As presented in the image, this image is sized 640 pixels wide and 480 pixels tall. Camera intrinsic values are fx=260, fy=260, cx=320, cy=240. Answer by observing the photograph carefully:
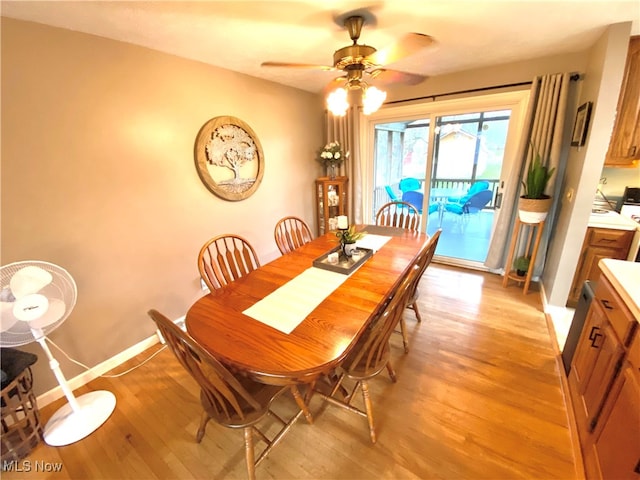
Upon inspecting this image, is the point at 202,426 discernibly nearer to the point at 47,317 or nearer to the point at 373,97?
the point at 47,317

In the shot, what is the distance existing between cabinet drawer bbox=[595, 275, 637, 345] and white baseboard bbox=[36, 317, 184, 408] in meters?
2.85

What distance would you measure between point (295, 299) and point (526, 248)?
2729 mm

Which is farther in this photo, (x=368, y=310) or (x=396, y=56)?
(x=396, y=56)

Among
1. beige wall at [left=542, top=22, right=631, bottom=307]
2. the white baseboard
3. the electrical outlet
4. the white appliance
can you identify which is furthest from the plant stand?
the white baseboard

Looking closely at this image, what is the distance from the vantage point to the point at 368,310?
1248 millimetres

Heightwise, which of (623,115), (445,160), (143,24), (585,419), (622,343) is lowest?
(585,419)

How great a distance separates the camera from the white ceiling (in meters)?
1.42

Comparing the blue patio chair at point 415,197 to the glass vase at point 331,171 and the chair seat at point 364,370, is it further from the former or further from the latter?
the chair seat at point 364,370

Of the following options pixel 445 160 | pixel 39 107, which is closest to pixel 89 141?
pixel 39 107

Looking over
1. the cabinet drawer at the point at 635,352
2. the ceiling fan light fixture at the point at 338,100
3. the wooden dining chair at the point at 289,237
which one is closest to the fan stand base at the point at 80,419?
the wooden dining chair at the point at 289,237

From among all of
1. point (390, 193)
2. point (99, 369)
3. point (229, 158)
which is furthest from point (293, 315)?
point (390, 193)

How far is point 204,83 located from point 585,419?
10.9 ft

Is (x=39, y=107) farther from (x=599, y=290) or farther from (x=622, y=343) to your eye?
(x=599, y=290)

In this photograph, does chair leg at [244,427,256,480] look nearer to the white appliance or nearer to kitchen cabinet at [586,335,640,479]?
kitchen cabinet at [586,335,640,479]
